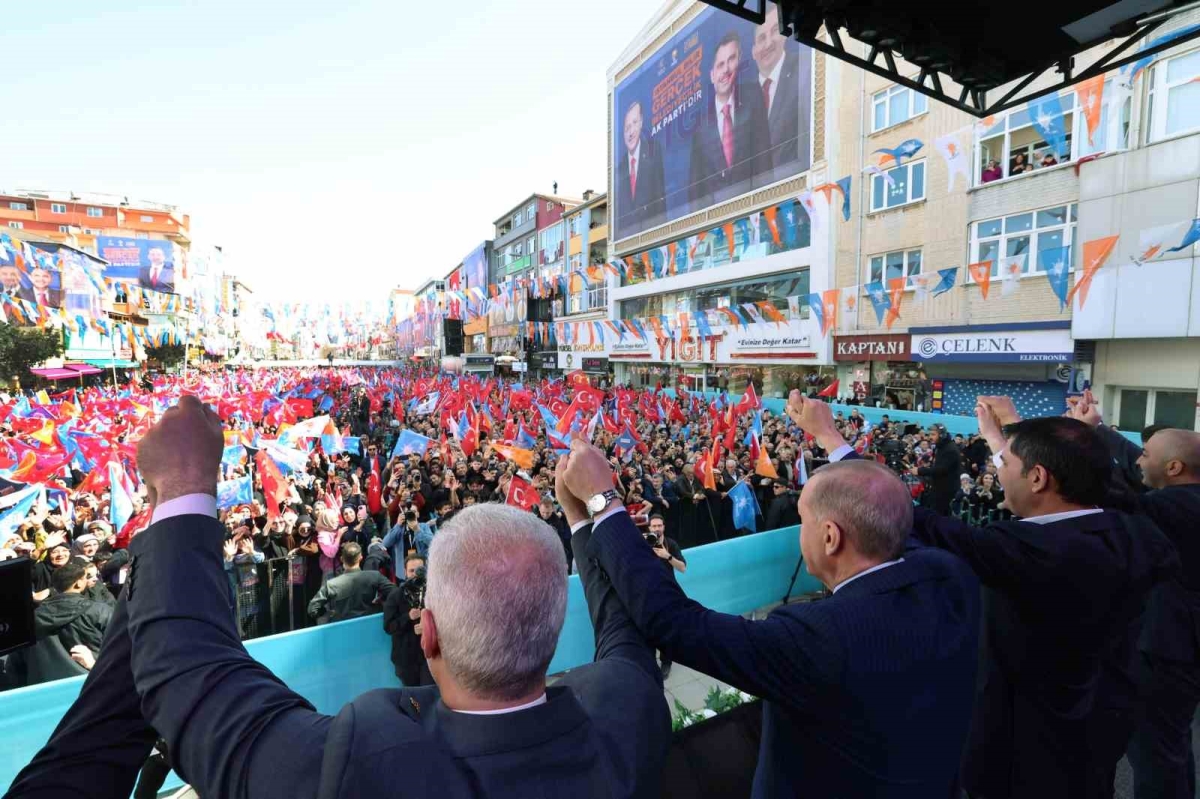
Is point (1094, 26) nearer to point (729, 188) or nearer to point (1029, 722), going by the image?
point (1029, 722)

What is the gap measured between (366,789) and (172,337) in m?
51.3

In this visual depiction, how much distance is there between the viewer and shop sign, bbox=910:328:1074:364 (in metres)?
16.6

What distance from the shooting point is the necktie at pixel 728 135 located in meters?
28.8

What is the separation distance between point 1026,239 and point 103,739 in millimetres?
22012

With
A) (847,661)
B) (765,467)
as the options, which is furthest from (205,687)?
(765,467)

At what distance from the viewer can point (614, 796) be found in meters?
0.96

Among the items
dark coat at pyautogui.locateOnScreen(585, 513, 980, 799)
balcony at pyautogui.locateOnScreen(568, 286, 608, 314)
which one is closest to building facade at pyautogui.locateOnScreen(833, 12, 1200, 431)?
dark coat at pyautogui.locateOnScreen(585, 513, 980, 799)

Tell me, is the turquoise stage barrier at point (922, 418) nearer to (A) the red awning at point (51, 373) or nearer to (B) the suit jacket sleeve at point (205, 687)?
(B) the suit jacket sleeve at point (205, 687)

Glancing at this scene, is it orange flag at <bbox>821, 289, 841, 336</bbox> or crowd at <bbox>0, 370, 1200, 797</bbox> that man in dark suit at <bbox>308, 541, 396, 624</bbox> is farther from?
orange flag at <bbox>821, 289, 841, 336</bbox>

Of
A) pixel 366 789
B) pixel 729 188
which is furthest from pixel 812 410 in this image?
pixel 729 188

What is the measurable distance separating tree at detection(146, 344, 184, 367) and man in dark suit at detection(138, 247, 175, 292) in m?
17.4

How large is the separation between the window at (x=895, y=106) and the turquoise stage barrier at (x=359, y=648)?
66.0 ft

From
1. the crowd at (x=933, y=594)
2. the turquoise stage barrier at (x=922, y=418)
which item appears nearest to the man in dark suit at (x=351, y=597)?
the crowd at (x=933, y=594)

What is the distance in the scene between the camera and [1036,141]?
1697 centimetres
